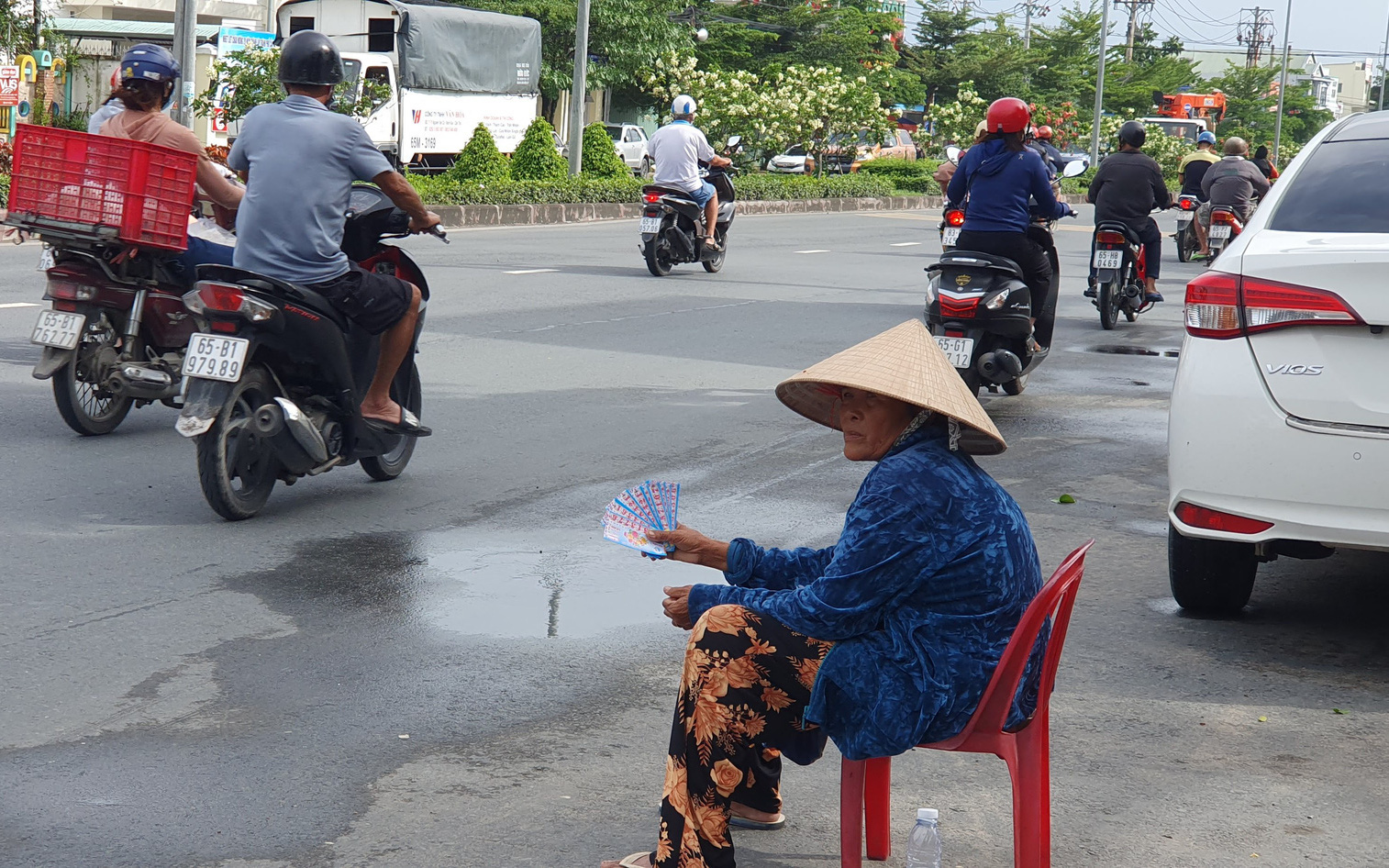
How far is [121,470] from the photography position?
6805 mm

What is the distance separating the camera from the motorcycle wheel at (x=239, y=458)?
5836mm

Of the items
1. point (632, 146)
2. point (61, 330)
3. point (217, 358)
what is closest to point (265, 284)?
point (217, 358)

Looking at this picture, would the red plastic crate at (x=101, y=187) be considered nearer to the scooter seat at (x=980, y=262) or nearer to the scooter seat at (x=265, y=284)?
the scooter seat at (x=265, y=284)

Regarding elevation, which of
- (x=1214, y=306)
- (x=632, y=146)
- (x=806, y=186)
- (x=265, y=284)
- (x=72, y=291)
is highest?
(x=632, y=146)

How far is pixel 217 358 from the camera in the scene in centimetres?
579

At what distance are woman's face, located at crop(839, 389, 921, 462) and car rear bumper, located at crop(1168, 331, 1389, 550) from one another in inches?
75.5

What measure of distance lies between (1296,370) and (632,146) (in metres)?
38.0

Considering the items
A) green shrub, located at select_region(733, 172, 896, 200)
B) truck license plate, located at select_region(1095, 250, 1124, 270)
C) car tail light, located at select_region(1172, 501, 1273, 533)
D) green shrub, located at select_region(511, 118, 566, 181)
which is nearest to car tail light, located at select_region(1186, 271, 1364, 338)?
car tail light, located at select_region(1172, 501, 1273, 533)

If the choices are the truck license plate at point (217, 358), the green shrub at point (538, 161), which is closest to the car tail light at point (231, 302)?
the truck license plate at point (217, 358)

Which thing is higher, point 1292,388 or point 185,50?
point 185,50

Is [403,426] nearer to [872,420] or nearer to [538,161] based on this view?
[872,420]

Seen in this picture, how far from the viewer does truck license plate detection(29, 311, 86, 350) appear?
7.04 meters

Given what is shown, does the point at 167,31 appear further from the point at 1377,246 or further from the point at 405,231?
the point at 1377,246

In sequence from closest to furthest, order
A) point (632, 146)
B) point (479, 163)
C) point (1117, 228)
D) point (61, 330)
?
point (61, 330)
point (1117, 228)
point (479, 163)
point (632, 146)
